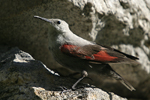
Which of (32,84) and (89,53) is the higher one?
(89,53)

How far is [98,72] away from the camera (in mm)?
3344

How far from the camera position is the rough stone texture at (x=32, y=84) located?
2.75 meters

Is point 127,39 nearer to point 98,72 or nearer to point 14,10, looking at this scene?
point 98,72

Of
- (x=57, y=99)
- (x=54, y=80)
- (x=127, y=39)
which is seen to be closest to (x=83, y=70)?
(x=54, y=80)

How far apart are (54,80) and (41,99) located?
22.9 inches

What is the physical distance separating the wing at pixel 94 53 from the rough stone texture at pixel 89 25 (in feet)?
2.34

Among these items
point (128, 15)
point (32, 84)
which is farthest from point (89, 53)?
point (128, 15)

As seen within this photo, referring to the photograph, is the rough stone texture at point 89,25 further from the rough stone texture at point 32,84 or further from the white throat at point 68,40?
the rough stone texture at point 32,84

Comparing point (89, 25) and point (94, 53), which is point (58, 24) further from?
point (94, 53)

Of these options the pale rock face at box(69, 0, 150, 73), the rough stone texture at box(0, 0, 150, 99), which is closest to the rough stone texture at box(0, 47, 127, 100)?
the rough stone texture at box(0, 0, 150, 99)

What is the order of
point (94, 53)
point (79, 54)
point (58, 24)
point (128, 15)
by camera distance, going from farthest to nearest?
1. point (128, 15)
2. point (58, 24)
3. point (94, 53)
4. point (79, 54)

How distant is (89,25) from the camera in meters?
3.76

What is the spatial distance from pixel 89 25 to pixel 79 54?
0.90 metres

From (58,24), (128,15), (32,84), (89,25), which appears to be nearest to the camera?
(32,84)
